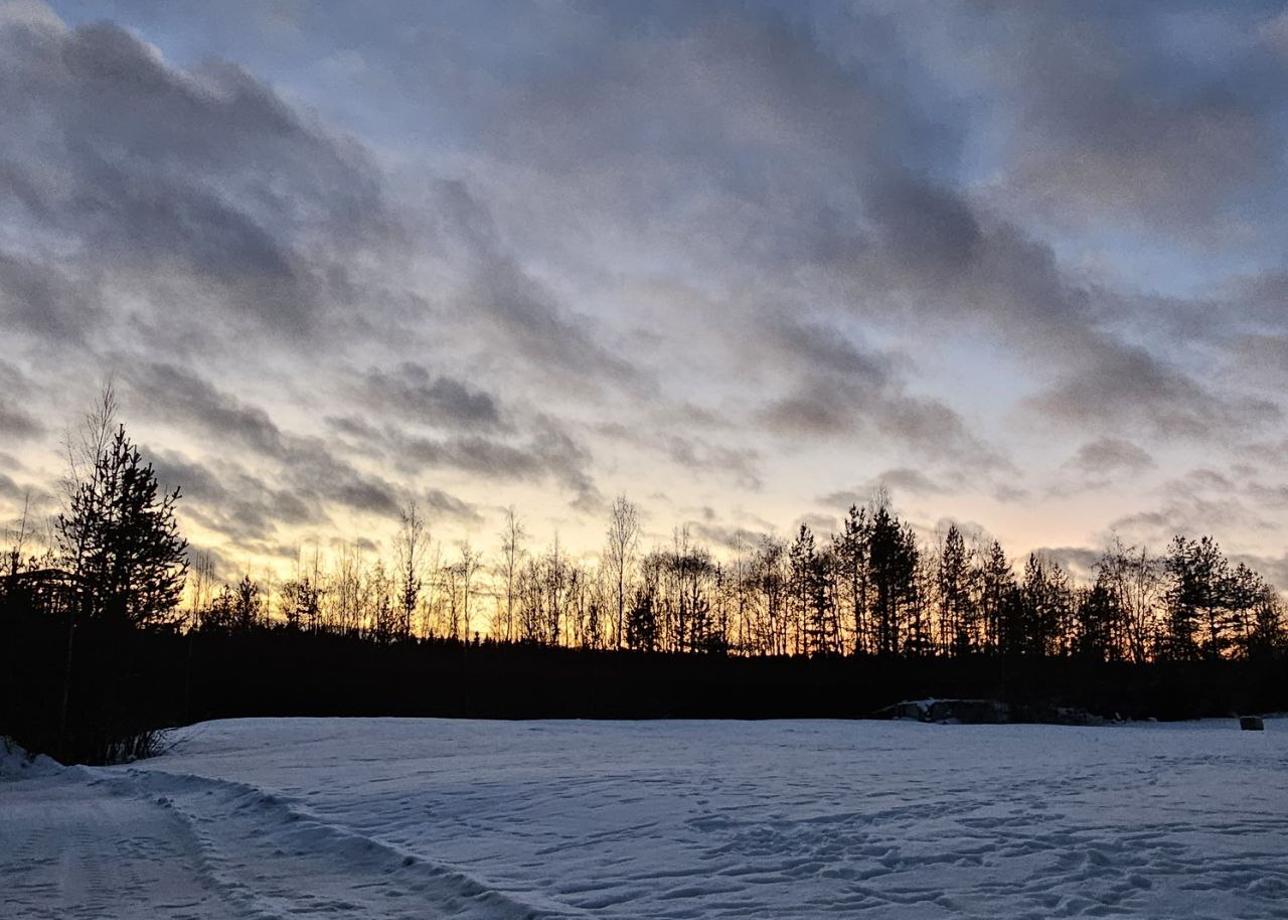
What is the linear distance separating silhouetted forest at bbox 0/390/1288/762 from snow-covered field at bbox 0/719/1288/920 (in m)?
6.97

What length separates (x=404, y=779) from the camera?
12930 millimetres

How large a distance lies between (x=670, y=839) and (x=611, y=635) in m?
64.6

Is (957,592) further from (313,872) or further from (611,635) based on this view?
(313,872)

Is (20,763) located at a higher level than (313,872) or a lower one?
lower

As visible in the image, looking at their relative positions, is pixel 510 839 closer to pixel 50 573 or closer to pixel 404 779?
pixel 404 779

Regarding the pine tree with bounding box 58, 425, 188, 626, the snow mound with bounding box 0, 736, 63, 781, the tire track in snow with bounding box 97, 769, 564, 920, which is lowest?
the snow mound with bounding box 0, 736, 63, 781

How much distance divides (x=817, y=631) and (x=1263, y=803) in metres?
54.7

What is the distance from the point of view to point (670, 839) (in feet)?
25.5

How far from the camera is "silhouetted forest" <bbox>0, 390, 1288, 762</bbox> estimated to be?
71.3ft

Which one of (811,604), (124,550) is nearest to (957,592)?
(811,604)

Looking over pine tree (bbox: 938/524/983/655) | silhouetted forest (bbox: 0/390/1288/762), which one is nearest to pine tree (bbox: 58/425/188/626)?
silhouetted forest (bbox: 0/390/1288/762)

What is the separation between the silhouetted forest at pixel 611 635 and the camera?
2172cm

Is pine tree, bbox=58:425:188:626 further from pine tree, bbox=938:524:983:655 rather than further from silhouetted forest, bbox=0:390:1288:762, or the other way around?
pine tree, bbox=938:524:983:655

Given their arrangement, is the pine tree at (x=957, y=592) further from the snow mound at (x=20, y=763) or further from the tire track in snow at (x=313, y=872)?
the tire track in snow at (x=313, y=872)
